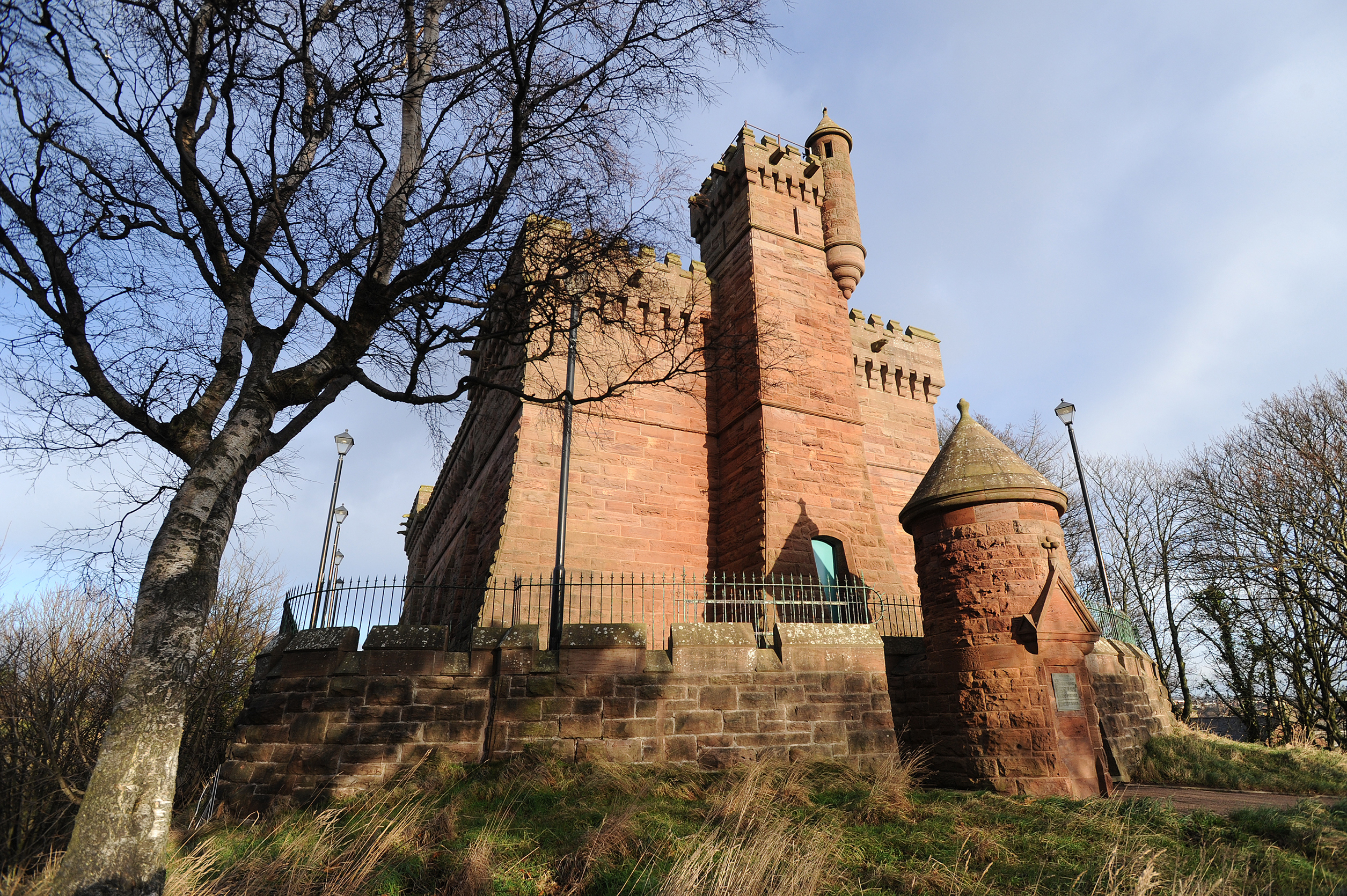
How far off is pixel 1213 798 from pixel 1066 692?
9.31 ft

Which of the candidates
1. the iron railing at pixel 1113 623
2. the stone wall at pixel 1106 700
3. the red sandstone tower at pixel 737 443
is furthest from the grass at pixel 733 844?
the iron railing at pixel 1113 623

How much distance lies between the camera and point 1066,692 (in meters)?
7.99

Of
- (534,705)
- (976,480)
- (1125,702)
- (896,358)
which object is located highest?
(896,358)

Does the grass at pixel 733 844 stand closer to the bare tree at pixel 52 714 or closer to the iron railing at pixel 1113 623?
the bare tree at pixel 52 714

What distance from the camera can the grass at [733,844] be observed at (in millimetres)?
4574

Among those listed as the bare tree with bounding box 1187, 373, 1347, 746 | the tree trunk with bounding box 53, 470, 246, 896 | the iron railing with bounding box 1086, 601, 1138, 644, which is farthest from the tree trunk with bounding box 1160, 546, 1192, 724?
the tree trunk with bounding box 53, 470, 246, 896

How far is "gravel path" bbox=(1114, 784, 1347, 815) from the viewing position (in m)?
7.39

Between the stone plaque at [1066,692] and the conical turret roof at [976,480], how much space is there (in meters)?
2.12

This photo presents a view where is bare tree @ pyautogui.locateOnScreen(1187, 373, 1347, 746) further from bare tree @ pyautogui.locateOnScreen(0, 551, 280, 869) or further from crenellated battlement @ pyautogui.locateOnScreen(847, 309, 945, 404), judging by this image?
bare tree @ pyautogui.locateOnScreen(0, 551, 280, 869)

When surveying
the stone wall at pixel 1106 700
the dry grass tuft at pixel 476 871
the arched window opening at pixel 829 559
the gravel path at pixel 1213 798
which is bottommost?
the gravel path at pixel 1213 798

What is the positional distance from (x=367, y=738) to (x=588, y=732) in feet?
7.71

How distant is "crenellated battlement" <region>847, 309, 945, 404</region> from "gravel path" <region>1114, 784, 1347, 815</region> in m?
12.2

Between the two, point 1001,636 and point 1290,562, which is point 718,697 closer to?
point 1001,636

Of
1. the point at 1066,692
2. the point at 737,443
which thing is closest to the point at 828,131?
the point at 737,443
